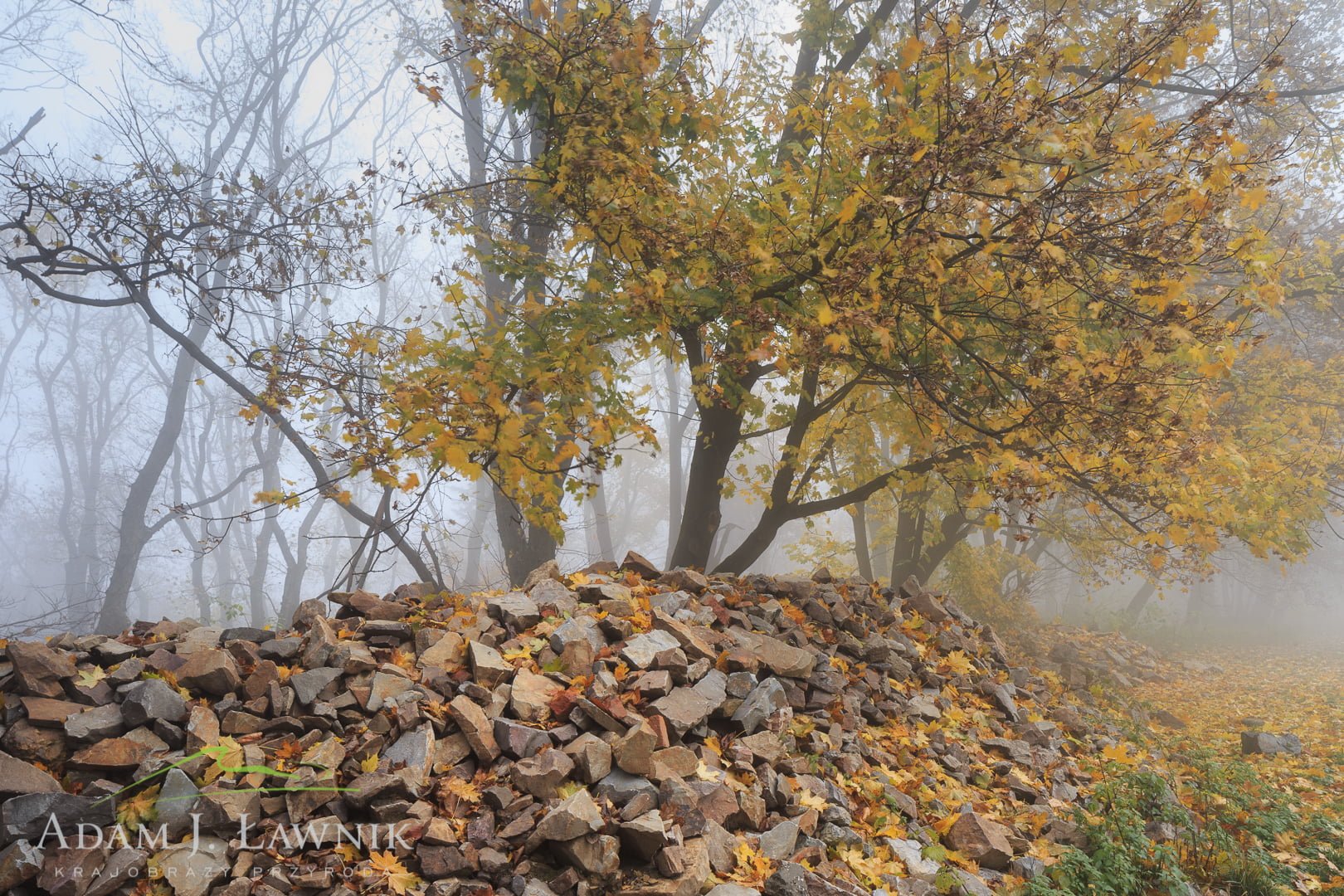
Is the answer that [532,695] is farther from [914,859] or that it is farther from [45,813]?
[914,859]

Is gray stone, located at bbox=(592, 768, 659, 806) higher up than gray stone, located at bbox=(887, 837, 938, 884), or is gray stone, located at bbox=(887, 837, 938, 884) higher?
gray stone, located at bbox=(592, 768, 659, 806)

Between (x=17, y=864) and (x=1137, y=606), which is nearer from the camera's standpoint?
(x=17, y=864)

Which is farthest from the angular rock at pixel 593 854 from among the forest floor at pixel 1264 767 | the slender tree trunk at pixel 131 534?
the slender tree trunk at pixel 131 534

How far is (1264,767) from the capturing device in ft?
20.7

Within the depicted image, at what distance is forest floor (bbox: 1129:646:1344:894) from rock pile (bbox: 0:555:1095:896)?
3.07 feet

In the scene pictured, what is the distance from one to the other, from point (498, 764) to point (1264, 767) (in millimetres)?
6951

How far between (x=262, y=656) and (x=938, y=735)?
4.60 m

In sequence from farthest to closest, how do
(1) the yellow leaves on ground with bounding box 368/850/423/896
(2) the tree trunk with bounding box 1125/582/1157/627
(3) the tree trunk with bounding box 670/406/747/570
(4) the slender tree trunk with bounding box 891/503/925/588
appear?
1. (2) the tree trunk with bounding box 1125/582/1157/627
2. (4) the slender tree trunk with bounding box 891/503/925/588
3. (3) the tree trunk with bounding box 670/406/747/570
4. (1) the yellow leaves on ground with bounding box 368/850/423/896

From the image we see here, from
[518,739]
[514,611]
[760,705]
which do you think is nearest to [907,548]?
[760,705]

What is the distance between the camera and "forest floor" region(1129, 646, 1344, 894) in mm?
4117

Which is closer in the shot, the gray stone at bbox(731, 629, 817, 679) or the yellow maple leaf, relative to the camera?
the gray stone at bbox(731, 629, 817, 679)

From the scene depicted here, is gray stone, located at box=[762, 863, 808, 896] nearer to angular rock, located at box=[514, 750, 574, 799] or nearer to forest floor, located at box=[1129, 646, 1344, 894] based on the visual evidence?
angular rock, located at box=[514, 750, 574, 799]

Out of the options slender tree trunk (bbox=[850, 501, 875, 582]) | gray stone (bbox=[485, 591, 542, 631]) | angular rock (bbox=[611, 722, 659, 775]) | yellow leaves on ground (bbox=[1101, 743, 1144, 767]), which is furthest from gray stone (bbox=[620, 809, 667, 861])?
slender tree trunk (bbox=[850, 501, 875, 582])

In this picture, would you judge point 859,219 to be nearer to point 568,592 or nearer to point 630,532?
point 568,592
